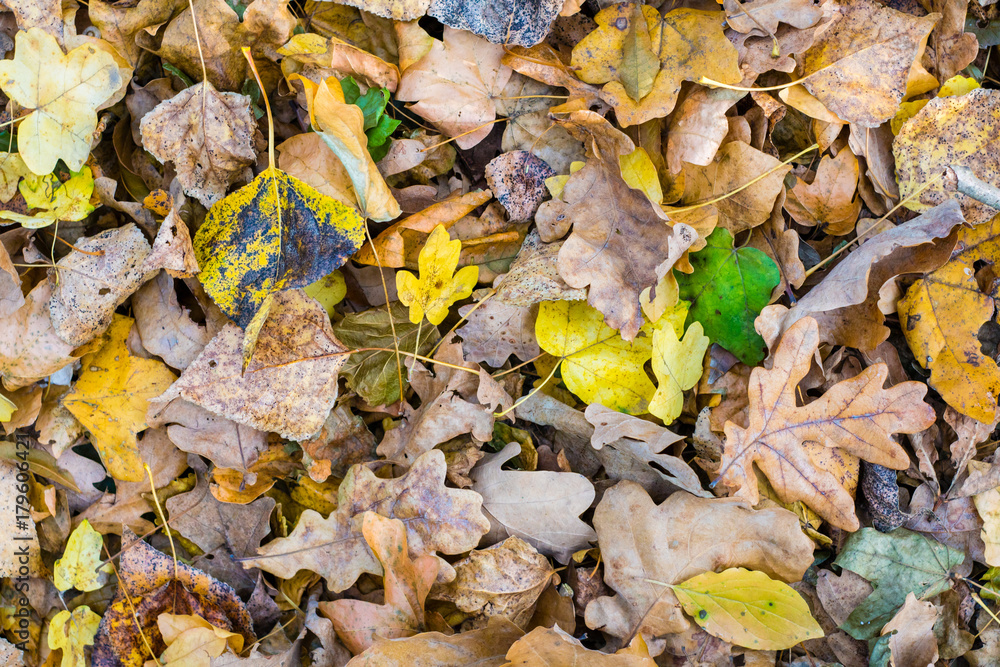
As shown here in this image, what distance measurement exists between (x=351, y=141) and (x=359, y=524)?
3.38 feet

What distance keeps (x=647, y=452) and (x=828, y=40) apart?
1.22 meters

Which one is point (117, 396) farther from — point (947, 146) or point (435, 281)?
point (947, 146)

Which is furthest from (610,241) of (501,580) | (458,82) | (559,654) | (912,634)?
(912,634)

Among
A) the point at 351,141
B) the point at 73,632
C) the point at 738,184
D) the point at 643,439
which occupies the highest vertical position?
the point at 351,141

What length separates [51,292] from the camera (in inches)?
68.9

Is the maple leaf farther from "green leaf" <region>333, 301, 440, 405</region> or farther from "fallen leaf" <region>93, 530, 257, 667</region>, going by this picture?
"fallen leaf" <region>93, 530, 257, 667</region>

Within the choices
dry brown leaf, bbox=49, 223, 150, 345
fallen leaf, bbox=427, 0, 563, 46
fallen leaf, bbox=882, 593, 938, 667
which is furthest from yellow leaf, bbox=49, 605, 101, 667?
fallen leaf, bbox=882, 593, 938, 667

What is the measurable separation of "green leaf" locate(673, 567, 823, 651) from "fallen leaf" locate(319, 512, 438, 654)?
2.20 feet

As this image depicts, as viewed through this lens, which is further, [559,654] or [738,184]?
[738,184]

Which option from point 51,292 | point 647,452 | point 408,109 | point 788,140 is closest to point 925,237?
point 788,140

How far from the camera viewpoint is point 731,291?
1703 mm

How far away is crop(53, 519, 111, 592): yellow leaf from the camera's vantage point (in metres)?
1.86

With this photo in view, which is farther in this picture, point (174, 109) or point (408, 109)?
point (408, 109)

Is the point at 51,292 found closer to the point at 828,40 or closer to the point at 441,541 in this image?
the point at 441,541
